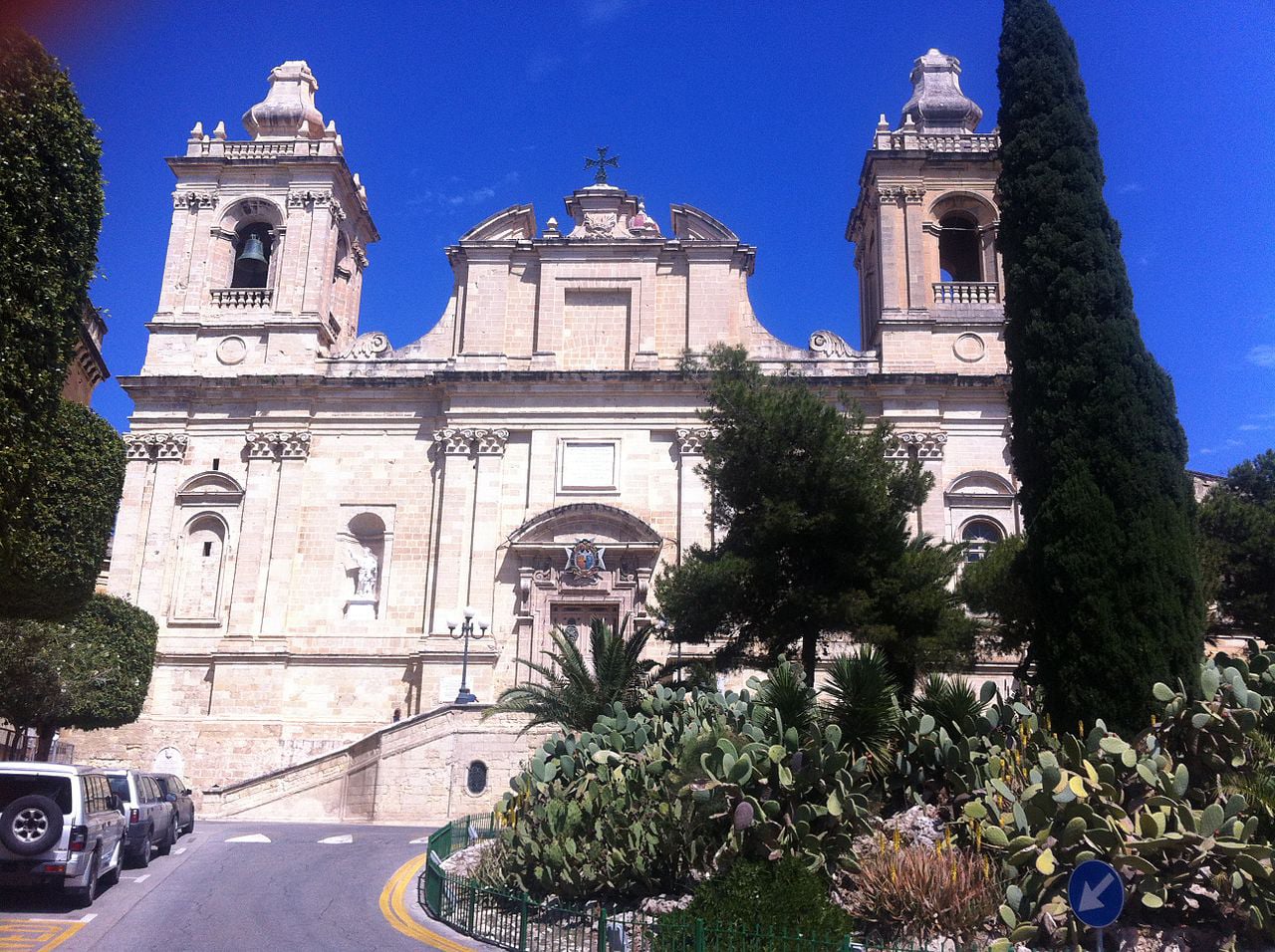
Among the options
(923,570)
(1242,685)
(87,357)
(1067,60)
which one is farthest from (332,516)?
(1242,685)

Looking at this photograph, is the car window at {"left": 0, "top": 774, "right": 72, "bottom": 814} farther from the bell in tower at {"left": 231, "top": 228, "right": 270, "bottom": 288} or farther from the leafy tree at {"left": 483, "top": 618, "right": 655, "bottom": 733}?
the bell in tower at {"left": 231, "top": 228, "right": 270, "bottom": 288}

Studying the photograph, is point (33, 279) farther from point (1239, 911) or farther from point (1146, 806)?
point (1239, 911)

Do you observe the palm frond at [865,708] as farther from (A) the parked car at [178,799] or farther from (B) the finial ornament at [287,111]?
(B) the finial ornament at [287,111]

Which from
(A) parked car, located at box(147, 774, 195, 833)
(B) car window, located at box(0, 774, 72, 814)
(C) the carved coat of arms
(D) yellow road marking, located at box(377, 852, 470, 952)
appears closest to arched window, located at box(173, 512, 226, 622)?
(C) the carved coat of arms

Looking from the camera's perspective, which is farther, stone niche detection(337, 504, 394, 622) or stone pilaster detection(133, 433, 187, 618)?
stone niche detection(337, 504, 394, 622)

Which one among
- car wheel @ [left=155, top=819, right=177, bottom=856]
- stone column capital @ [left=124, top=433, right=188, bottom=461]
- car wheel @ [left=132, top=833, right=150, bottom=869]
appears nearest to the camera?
car wheel @ [left=132, top=833, right=150, bottom=869]

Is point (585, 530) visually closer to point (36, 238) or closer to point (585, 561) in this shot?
point (585, 561)

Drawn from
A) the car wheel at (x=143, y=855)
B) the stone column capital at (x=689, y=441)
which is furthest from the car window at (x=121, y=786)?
the stone column capital at (x=689, y=441)

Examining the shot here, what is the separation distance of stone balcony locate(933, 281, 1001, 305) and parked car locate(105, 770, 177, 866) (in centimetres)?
2370

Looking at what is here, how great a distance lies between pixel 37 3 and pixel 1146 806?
39.5ft

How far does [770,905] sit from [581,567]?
19.4m

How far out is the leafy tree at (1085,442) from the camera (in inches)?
504

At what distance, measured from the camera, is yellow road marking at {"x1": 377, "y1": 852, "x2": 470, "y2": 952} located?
12.1 metres

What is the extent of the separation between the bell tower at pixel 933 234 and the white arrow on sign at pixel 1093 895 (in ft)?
78.2
